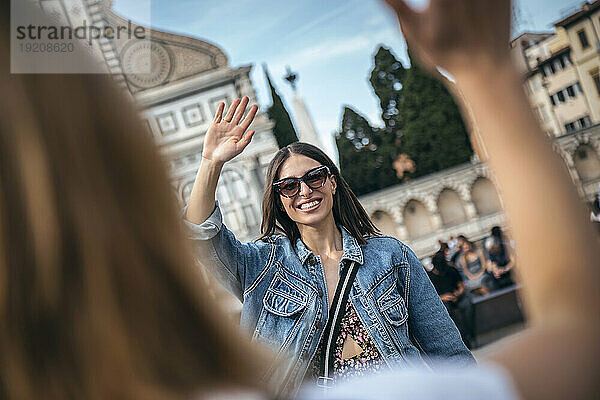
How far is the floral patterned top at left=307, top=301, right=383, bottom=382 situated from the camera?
1.71 metres

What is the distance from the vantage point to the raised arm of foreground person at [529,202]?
1.64ft

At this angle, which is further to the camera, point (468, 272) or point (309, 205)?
point (468, 272)

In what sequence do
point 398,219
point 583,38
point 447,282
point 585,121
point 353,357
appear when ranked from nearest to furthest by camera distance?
point 353,357, point 447,282, point 398,219, point 583,38, point 585,121

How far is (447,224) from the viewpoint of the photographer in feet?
82.7

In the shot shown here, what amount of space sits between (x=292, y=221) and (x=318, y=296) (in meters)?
0.38

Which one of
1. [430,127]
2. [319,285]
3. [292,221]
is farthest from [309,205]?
[430,127]

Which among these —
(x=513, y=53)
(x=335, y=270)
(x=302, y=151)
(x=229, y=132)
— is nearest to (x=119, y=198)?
(x=513, y=53)

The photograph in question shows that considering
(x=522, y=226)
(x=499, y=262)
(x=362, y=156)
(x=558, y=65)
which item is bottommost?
(x=499, y=262)

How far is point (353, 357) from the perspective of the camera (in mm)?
1735

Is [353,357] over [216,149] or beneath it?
beneath

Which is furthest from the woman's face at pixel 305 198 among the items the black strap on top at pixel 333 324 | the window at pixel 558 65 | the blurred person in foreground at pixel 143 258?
the window at pixel 558 65

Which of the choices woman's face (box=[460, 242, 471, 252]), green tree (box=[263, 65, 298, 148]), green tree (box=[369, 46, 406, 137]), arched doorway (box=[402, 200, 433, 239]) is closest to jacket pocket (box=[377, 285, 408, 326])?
woman's face (box=[460, 242, 471, 252])

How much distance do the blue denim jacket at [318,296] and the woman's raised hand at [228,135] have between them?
0.65 feet

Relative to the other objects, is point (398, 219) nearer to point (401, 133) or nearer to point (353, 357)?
Result: point (401, 133)
